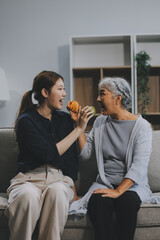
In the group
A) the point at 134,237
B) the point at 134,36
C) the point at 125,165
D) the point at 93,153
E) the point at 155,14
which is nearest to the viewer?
the point at 134,237

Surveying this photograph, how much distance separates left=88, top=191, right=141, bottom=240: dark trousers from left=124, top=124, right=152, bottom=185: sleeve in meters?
0.12

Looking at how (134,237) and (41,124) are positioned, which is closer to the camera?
(134,237)

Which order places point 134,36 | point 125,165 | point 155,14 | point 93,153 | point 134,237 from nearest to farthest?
point 134,237, point 125,165, point 93,153, point 134,36, point 155,14

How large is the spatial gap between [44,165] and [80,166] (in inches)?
14.7

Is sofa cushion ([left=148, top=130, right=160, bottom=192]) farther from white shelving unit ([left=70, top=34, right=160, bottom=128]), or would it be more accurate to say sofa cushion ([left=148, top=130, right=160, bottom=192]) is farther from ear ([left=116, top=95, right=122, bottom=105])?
white shelving unit ([left=70, top=34, right=160, bottom=128])

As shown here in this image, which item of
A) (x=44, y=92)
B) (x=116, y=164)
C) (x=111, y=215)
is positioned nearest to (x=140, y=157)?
(x=116, y=164)

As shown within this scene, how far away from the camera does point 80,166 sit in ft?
6.72

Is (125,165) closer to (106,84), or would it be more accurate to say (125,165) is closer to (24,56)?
(106,84)

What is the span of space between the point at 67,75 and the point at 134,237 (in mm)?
2668

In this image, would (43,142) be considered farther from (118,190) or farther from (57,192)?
(118,190)

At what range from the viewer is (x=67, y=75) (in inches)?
154

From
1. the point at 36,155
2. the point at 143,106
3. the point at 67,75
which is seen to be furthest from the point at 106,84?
the point at 67,75

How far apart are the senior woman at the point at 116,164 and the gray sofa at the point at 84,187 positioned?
77mm

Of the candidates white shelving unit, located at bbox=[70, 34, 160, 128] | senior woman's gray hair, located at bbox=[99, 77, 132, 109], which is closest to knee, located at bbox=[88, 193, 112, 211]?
senior woman's gray hair, located at bbox=[99, 77, 132, 109]
